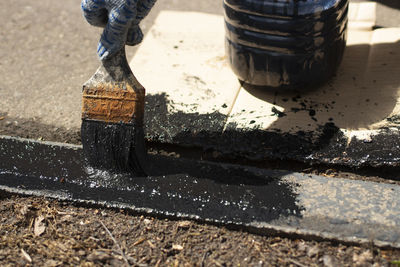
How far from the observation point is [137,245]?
2.43 meters

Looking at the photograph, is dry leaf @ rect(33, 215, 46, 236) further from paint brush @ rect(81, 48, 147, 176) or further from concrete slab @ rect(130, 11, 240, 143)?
concrete slab @ rect(130, 11, 240, 143)

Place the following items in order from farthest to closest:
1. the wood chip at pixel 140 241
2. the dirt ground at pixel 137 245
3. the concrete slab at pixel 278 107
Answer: the concrete slab at pixel 278 107, the wood chip at pixel 140 241, the dirt ground at pixel 137 245

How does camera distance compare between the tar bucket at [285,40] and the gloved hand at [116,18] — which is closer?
the gloved hand at [116,18]

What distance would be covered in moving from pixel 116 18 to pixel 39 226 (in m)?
1.03

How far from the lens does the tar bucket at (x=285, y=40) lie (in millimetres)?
2826

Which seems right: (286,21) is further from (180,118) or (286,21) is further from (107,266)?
(107,266)

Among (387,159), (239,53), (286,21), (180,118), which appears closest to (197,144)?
(180,118)

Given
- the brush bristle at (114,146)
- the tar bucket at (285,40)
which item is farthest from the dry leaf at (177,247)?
the tar bucket at (285,40)

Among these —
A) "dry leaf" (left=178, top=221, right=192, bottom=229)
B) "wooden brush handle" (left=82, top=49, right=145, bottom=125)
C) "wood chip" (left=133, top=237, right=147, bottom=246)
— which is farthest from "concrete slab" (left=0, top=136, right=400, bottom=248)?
"wooden brush handle" (left=82, top=49, right=145, bottom=125)

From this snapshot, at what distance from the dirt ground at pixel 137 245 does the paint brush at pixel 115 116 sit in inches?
10.7

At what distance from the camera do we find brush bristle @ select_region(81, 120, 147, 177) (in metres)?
2.59

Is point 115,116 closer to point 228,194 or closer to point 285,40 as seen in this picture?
point 228,194

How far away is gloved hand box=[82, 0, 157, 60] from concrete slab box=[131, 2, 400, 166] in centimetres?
63

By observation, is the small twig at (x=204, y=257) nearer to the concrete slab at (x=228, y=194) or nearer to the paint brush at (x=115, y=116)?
the concrete slab at (x=228, y=194)
